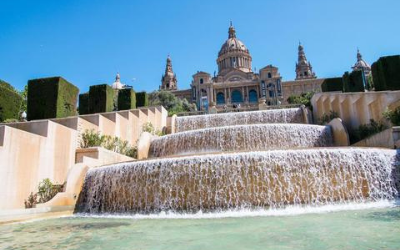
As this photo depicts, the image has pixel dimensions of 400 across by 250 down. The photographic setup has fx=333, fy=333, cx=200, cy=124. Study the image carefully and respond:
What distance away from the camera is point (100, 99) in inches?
794

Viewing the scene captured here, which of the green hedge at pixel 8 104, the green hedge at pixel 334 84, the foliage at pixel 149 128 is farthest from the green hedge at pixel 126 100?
the green hedge at pixel 334 84

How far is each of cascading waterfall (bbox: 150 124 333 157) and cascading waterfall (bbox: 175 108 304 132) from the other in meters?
4.86

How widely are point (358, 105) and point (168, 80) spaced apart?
8455 centimetres

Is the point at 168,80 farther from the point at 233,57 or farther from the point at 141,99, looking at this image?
the point at 141,99

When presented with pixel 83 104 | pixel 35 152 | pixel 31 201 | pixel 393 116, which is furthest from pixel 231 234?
pixel 83 104

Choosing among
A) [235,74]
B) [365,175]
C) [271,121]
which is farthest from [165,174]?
[235,74]

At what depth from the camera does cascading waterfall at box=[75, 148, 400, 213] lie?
8.49 meters

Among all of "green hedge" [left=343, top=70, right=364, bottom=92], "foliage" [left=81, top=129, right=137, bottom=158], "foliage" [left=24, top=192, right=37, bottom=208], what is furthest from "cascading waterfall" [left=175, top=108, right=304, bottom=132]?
"foliage" [left=24, top=192, right=37, bottom=208]

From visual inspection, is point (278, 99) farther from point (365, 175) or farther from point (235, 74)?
point (365, 175)

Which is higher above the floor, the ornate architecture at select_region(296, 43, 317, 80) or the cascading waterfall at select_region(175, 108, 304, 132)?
the ornate architecture at select_region(296, 43, 317, 80)

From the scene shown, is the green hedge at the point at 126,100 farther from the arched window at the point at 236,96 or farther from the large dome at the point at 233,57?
the large dome at the point at 233,57

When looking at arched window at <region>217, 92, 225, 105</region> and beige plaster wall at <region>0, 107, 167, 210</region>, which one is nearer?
beige plaster wall at <region>0, 107, 167, 210</region>

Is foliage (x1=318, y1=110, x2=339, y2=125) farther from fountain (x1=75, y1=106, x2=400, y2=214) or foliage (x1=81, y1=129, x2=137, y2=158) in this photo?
foliage (x1=81, y1=129, x2=137, y2=158)

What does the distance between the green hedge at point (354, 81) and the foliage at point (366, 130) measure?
8444 mm
